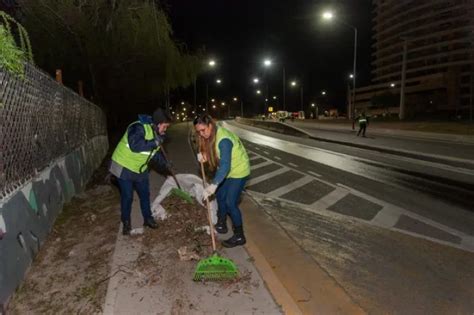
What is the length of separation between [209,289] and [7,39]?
3.05 metres

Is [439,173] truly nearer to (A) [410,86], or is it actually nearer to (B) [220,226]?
(B) [220,226]

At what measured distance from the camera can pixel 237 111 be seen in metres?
115

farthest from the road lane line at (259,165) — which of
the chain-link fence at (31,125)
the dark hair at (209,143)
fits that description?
the dark hair at (209,143)

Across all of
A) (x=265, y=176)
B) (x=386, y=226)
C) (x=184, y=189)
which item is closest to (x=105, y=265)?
(x=184, y=189)

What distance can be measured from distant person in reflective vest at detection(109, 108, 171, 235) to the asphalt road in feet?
7.69

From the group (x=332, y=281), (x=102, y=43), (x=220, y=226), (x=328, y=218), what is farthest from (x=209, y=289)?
(x=102, y=43)

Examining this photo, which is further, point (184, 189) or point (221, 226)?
point (184, 189)

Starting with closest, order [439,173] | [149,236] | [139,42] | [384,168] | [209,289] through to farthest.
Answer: [209,289]
[149,236]
[439,173]
[384,168]
[139,42]

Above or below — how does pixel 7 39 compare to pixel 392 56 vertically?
below

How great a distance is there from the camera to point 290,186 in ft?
35.2

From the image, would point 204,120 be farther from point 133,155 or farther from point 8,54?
point 8,54

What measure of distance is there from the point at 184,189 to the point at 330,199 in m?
3.34

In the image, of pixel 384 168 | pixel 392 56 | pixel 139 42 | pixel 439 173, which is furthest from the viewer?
pixel 392 56

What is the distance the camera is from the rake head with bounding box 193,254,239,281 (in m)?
4.39
